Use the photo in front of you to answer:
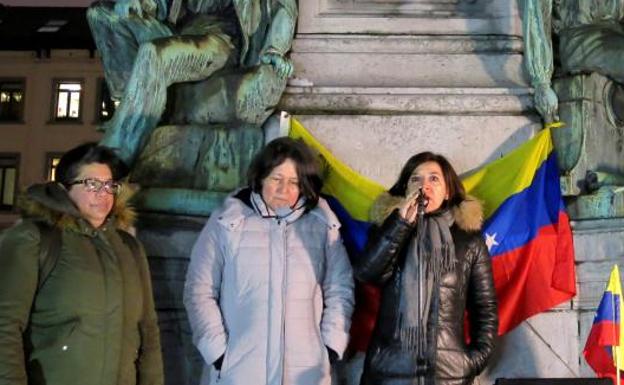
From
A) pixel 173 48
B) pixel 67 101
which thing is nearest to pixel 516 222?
pixel 173 48

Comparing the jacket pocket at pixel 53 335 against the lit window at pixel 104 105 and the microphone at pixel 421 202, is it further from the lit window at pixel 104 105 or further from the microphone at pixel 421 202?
the lit window at pixel 104 105

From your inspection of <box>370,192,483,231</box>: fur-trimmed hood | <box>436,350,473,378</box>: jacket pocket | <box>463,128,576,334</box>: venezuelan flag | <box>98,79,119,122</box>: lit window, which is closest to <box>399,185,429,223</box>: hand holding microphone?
<box>370,192,483,231</box>: fur-trimmed hood

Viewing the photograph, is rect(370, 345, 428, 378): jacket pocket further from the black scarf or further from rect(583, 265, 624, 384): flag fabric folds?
rect(583, 265, 624, 384): flag fabric folds

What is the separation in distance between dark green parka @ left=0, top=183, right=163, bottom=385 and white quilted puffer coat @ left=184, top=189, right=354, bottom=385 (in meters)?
0.40

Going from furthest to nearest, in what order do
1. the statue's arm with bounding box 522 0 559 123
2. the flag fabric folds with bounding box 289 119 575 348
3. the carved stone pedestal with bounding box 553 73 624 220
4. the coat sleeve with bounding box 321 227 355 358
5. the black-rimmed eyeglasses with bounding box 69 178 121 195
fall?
the statue's arm with bounding box 522 0 559 123, the carved stone pedestal with bounding box 553 73 624 220, the flag fabric folds with bounding box 289 119 575 348, the coat sleeve with bounding box 321 227 355 358, the black-rimmed eyeglasses with bounding box 69 178 121 195

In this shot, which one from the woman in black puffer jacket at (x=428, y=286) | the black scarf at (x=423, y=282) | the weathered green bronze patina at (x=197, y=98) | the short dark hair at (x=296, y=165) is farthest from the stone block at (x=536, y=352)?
the weathered green bronze patina at (x=197, y=98)

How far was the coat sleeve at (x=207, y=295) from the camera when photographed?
4219mm

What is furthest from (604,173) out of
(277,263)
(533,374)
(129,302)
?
(129,302)

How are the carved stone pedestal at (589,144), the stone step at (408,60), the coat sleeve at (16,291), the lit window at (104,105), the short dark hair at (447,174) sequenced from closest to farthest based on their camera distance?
1. the coat sleeve at (16,291)
2. the short dark hair at (447,174)
3. the carved stone pedestal at (589,144)
4. the stone step at (408,60)
5. the lit window at (104,105)

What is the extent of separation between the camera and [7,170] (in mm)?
33344

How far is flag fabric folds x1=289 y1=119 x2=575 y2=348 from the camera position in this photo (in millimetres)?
4941

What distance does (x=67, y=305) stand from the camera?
145 inches

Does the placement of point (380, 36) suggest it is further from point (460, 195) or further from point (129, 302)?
point (129, 302)

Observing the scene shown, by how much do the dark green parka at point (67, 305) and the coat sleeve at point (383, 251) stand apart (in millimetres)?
977
